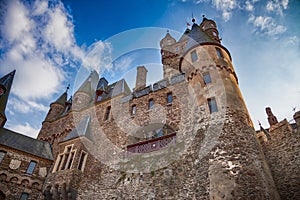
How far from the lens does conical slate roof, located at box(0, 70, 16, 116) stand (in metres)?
21.4

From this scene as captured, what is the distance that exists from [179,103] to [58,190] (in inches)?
418

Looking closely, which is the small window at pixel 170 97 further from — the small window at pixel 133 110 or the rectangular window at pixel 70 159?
the rectangular window at pixel 70 159

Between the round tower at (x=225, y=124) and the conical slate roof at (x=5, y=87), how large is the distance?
63.5 ft

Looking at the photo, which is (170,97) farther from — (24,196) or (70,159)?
(24,196)

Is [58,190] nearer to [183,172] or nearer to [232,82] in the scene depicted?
[183,172]

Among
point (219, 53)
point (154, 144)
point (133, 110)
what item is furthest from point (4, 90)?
point (219, 53)

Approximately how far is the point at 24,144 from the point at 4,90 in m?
8.76

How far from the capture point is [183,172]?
1135 centimetres

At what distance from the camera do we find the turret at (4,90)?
67.5 ft

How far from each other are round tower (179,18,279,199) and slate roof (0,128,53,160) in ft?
49.2

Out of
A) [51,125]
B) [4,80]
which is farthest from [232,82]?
[4,80]

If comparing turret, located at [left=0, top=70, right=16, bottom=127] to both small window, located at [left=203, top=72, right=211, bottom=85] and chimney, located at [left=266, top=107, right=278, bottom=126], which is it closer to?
small window, located at [left=203, top=72, right=211, bottom=85]

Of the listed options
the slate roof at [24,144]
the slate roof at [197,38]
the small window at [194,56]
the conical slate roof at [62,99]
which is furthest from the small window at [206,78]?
the conical slate roof at [62,99]

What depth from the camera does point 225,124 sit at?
1149cm
